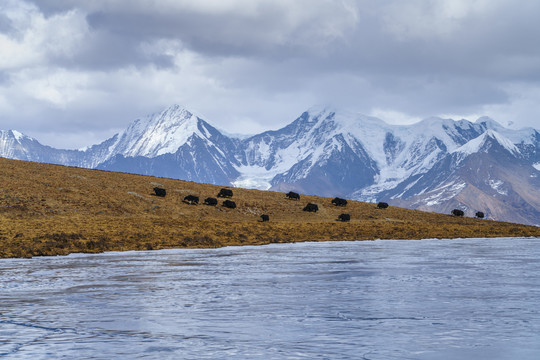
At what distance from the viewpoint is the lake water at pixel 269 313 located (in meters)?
12.4

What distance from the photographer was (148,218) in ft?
217

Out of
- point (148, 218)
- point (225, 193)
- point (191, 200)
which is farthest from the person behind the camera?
point (225, 193)

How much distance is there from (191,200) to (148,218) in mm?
19700

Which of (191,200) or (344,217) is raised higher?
(191,200)

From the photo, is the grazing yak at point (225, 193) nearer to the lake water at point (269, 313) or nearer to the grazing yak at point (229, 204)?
the grazing yak at point (229, 204)

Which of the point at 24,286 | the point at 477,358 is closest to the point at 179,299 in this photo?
the point at 24,286

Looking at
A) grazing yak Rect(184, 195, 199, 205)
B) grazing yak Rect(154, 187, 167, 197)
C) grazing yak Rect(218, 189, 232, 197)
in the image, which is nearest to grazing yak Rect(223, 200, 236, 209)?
grazing yak Rect(184, 195, 199, 205)

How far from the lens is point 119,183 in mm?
90375

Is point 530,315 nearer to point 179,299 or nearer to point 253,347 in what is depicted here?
point 253,347

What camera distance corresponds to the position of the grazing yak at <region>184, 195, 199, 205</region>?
3356 inches

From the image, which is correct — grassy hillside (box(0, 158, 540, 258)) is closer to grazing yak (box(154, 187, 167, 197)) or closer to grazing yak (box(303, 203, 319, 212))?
grazing yak (box(154, 187, 167, 197))

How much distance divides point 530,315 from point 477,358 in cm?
530

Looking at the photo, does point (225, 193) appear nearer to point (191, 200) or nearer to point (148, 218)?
point (191, 200)

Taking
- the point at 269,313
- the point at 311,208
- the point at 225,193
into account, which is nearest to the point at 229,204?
the point at 225,193
